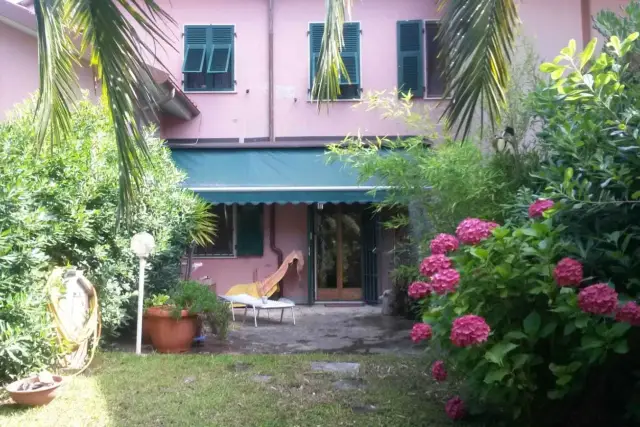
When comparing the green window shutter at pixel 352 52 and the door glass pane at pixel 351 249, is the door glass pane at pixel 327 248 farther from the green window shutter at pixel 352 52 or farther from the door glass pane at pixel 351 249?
the green window shutter at pixel 352 52

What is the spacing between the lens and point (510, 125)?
284 inches

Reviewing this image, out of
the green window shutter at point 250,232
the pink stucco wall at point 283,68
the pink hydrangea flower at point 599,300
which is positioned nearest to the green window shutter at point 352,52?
the pink stucco wall at point 283,68

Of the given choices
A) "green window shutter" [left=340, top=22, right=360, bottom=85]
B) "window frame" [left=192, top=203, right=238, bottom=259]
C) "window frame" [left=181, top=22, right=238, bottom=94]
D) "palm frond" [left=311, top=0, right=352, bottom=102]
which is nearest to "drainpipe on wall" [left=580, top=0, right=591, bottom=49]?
"green window shutter" [left=340, top=22, right=360, bottom=85]

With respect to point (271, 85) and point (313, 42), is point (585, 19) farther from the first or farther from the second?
point (271, 85)

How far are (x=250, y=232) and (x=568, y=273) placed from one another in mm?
11052

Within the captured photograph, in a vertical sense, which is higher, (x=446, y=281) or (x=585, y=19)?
(x=585, y=19)

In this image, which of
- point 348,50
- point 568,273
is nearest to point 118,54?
point 568,273

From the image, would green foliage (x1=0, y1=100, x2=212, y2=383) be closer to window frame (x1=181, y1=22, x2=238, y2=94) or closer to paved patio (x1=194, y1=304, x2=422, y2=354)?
paved patio (x1=194, y1=304, x2=422, y2=354)

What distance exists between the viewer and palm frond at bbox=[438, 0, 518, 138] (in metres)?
3.94

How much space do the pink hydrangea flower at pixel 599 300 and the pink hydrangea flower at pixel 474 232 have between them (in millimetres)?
1010

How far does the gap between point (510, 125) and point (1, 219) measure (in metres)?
6.07

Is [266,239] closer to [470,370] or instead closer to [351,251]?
[351,251]

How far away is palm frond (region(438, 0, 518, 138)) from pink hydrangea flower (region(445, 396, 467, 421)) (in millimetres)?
2744

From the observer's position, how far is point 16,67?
998cm
